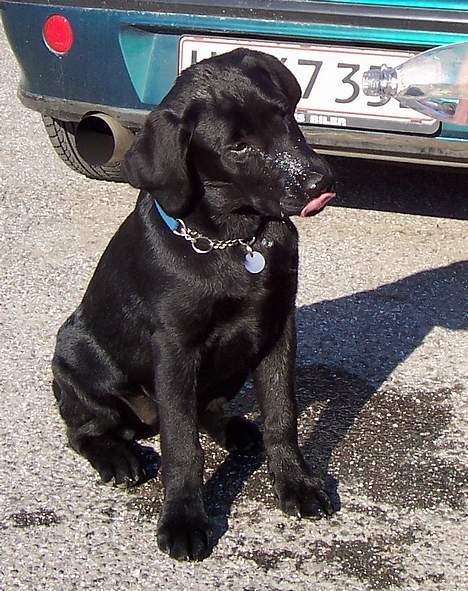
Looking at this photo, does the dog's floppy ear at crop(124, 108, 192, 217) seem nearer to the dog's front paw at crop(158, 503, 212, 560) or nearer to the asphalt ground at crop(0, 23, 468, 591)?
the dog's front paw at crop(158, 503, 212, 560)

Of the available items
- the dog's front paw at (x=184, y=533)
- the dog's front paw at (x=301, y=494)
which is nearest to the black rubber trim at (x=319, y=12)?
the dog's front paw at (x=301, y=494)

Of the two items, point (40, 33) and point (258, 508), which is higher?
point (40, 33)

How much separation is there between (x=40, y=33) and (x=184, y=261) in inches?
79.6

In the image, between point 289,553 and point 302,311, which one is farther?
point 302,311

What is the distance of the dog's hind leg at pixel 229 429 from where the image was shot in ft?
11.0

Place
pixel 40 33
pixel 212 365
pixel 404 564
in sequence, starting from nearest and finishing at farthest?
pixel 404 564
pixel 212 365
pixel 40 33

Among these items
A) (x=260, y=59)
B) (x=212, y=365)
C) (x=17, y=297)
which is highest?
(x=260, y=59)

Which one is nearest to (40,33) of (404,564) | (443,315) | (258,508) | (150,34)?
(150,34)

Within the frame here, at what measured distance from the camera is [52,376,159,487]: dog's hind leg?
323 cm

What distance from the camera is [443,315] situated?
4.24m

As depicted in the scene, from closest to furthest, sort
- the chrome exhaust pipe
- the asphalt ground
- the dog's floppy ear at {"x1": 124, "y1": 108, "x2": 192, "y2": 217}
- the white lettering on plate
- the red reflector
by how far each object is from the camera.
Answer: the dog's floppy ear at {"x1": 124, "y1": 108, "x2": 192, "y2": 217} → the asphalt ground → the white lettering on plate → the red reflector → the chrome exhaust pipe

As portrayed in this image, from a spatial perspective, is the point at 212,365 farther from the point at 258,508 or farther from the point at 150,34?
the point at 150,34

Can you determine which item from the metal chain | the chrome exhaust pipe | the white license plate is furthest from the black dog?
the chrome exhaust pipe

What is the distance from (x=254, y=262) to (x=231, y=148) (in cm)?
39
